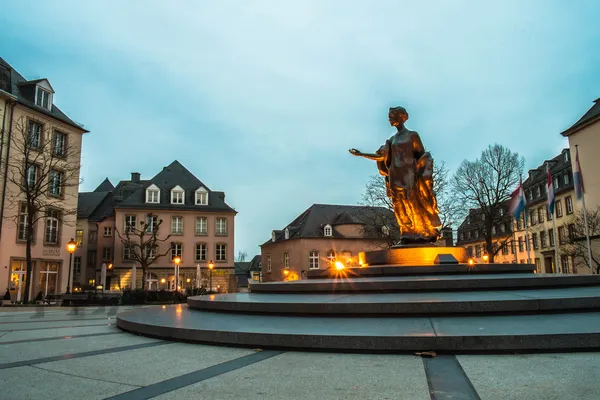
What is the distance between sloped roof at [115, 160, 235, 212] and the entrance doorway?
1789 cm

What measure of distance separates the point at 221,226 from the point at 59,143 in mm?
20517

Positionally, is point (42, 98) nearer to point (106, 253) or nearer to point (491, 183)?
point (106, 253)

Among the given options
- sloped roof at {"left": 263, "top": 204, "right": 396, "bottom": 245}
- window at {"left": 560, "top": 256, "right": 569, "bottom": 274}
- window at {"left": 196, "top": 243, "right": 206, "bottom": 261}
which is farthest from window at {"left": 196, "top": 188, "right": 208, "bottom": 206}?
window at {"left": 560, "top": 256, "right": 569, "bottom": 274}

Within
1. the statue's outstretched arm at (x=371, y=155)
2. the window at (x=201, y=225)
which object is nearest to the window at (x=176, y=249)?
the window at (x=201, y=225)

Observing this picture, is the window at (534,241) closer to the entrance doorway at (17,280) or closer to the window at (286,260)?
the window at (286,260)

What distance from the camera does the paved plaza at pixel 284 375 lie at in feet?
12.1

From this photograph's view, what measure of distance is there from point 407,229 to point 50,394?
9858mm

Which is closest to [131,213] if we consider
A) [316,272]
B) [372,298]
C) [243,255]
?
[316,272]

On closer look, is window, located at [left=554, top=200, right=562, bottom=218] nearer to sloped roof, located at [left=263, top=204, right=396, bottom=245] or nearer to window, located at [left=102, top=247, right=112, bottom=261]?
sloped roof, located at [left=263, top=204, right=396, bottom=245]

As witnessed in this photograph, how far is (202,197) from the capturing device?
5025 cm

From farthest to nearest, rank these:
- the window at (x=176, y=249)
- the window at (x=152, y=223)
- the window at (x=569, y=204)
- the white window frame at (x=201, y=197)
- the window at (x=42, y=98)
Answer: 1. the white window frame at (x=201, y=197)
2. the window at (x=176, y=249)
3. the window at (x=152, y=223)
4. the window at (x=569, y=204)
5. the window at (x=42, y=98)

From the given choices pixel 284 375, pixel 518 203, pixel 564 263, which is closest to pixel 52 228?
pixel 518 203

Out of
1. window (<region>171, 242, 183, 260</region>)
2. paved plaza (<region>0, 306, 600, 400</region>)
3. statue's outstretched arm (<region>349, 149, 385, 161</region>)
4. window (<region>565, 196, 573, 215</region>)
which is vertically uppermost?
window (<region>565, 196, 573, 215</region>)

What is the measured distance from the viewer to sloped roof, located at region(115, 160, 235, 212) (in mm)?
48250
